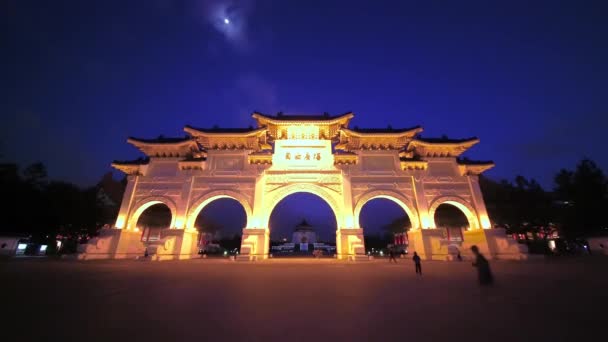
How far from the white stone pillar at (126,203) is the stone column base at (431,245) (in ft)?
65.5

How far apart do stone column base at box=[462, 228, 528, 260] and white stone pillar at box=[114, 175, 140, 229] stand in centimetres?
2376

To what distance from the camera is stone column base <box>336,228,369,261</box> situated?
1464 cm

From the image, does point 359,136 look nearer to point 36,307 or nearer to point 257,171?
point 257,171

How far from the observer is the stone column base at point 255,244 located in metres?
14.5

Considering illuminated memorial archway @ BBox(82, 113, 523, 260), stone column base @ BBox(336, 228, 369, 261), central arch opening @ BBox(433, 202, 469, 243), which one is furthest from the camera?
central arch opening @ BBox(433, 202, 469, 243)

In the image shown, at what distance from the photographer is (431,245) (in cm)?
1522

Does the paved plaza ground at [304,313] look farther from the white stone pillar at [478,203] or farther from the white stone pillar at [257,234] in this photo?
the white stone pillar at [478,203]

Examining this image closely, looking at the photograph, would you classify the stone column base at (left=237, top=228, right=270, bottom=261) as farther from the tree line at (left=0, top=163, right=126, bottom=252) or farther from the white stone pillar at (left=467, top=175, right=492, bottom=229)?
the tree line at (left=0, top=163, right=126, bottom=252)

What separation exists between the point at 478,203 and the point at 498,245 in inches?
112

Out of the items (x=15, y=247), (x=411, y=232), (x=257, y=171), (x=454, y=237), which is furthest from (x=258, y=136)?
(x=15, y=247)

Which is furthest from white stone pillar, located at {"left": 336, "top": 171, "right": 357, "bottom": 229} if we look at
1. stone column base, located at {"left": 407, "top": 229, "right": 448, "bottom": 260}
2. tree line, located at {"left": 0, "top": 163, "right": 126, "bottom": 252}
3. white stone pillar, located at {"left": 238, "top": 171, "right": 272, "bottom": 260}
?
tree line, located at {"left": 0, "top": 163, "right": 126, "bottom": 252}

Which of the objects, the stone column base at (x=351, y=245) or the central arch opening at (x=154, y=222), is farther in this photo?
the central arch opening at (x=154, y=222)

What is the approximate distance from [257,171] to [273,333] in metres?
14.5

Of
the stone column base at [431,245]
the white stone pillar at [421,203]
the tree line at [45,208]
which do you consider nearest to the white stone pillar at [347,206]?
the stone column base at [431,245]
